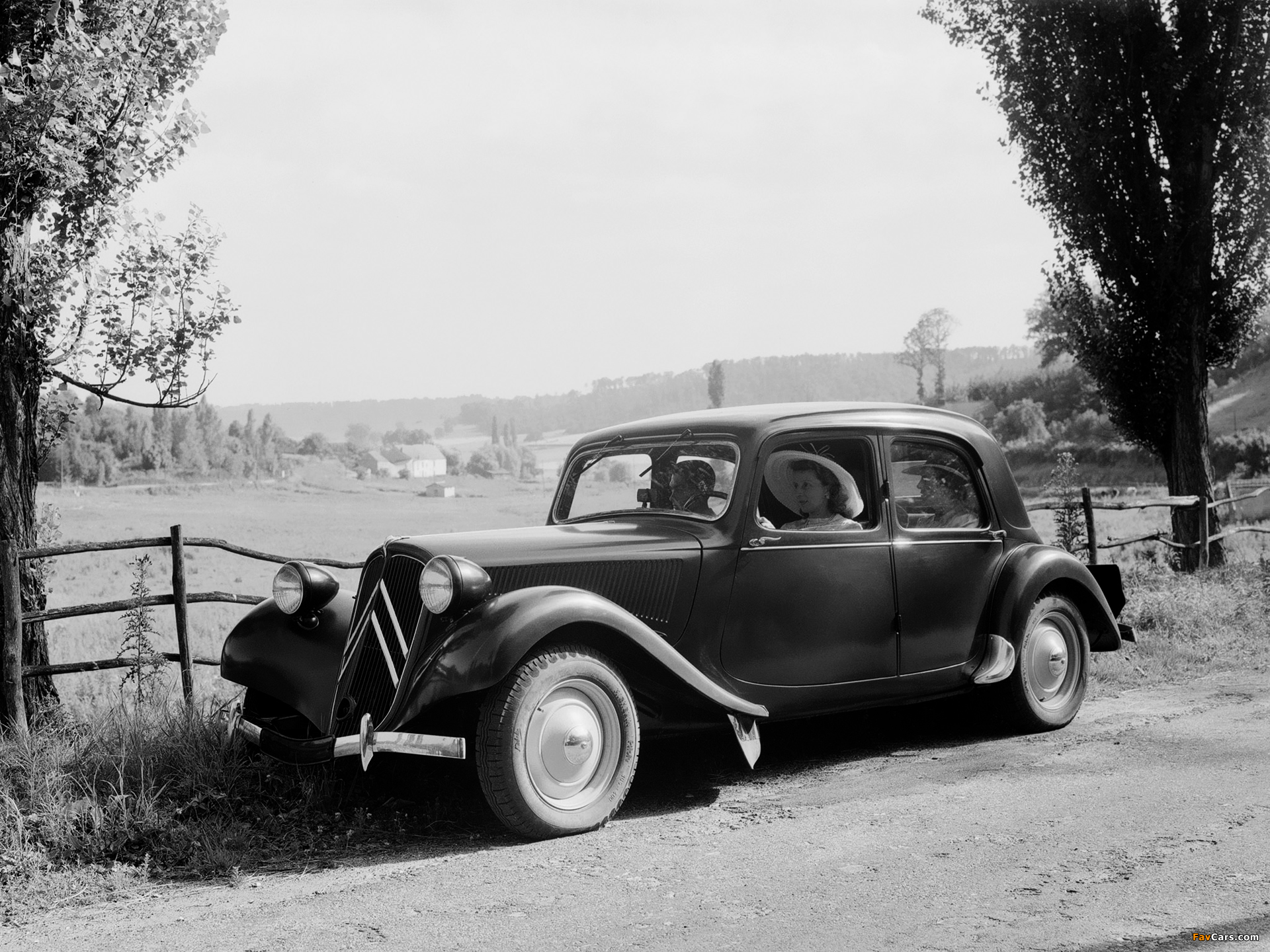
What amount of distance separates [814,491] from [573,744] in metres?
1.83

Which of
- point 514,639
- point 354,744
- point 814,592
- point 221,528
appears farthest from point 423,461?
point 514,639

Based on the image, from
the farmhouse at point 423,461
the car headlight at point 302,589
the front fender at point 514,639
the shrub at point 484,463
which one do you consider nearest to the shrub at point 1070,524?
the front fender at point 514,639

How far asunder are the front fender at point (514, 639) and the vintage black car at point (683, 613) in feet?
0.04

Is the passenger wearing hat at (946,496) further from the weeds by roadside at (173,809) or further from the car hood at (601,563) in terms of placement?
the weeds by roadside at (173,809)

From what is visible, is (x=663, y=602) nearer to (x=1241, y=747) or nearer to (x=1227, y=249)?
(x=1241, y=747)

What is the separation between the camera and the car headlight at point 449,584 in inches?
164

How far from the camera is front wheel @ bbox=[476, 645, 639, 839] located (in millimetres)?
4059

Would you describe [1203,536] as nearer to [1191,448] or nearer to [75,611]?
[1191,448]

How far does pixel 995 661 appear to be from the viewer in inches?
223

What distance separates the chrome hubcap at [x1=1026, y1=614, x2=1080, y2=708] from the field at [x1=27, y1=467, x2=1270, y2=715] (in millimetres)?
2476

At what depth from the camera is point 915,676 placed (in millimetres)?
5434

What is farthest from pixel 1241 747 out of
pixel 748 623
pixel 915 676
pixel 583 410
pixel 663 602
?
pixel 583 410

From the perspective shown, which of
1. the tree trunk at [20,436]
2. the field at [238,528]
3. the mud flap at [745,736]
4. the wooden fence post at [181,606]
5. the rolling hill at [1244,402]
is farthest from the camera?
the rolling hill at [1244,402]

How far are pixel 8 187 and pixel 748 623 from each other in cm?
477
